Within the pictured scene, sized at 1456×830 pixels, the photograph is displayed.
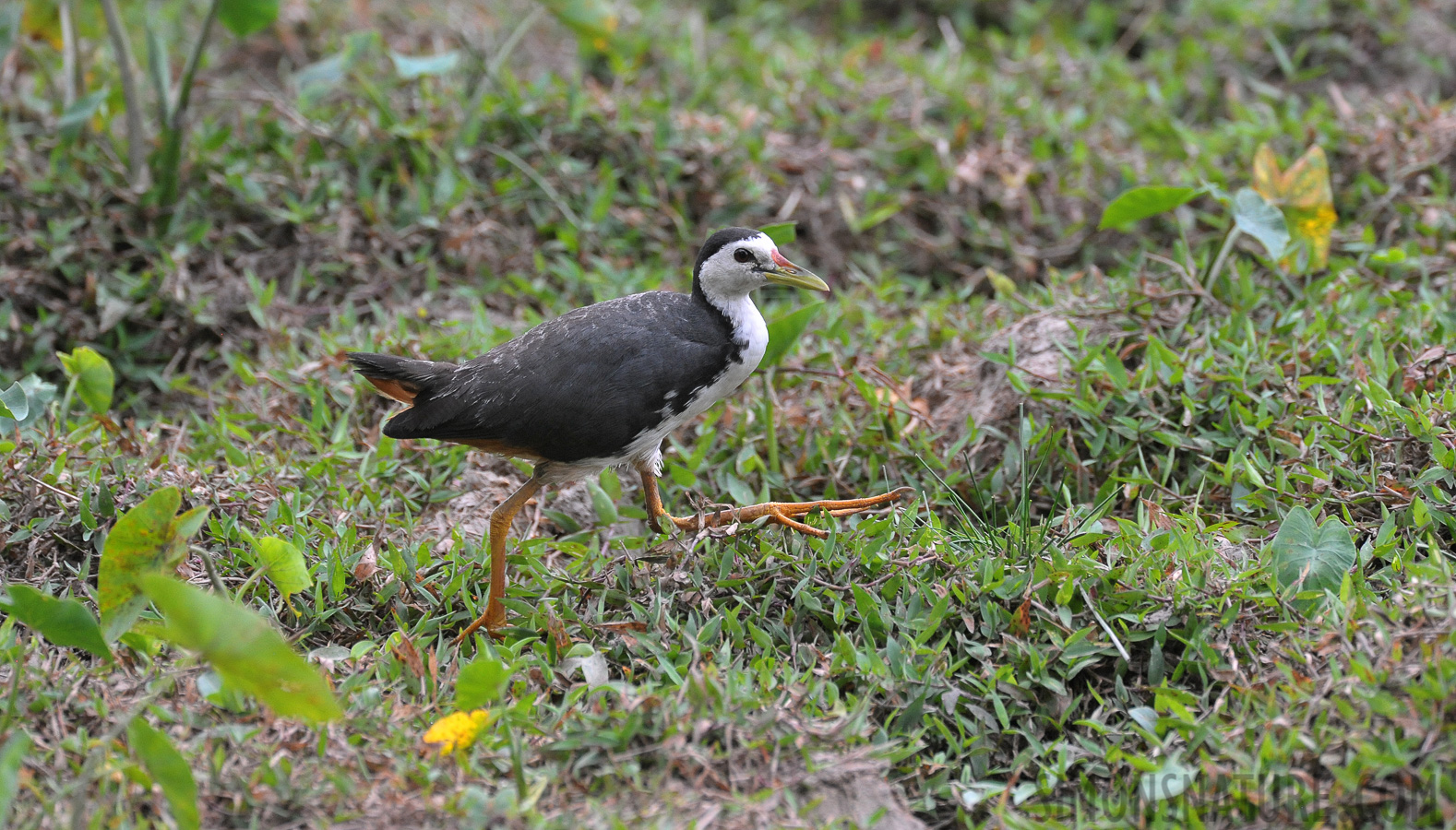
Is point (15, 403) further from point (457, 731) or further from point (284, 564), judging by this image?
point (457, 731)

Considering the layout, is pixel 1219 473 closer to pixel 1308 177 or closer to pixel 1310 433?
pixel 1310 433

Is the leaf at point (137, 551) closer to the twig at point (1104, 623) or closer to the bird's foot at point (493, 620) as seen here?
the bird's foot at point (493, 620)

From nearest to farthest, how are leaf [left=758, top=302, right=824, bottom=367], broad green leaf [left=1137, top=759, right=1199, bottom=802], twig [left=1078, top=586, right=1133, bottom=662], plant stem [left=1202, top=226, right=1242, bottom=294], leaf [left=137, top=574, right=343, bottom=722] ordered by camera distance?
leaf [left=137, top=574, right=343, bottom=722] → broad green leaf [left=1137, top=759, right=1199, bottom=802] → twig [left=1078, top=586, right=1133, bottom=662] → leaf [left=758, top=302, right=824, bottom=367] → plant stem [left=1202, top=226, right=1242, bottom=294]

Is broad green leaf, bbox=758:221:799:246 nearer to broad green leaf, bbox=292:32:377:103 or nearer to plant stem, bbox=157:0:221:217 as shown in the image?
broad green leaf, bbox=292:32:377:103

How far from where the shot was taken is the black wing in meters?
3.23

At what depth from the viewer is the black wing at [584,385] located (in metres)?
3.23

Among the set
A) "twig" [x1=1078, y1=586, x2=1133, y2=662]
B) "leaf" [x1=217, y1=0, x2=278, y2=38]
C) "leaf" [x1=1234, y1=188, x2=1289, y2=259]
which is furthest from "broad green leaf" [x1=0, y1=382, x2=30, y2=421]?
"leaf" [x1=1234, y1=188, x2=1289, y2=259]

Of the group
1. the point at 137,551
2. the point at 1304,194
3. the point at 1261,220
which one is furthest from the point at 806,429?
the point at 137,551

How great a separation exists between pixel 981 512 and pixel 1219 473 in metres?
0.76

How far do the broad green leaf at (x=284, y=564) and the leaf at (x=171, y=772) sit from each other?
75cm

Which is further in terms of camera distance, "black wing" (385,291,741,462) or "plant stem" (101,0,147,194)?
"plant stem" (101,0,147,194)

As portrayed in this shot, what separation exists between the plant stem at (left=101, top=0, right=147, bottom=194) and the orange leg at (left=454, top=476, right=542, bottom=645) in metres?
2.73

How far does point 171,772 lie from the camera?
2395mm

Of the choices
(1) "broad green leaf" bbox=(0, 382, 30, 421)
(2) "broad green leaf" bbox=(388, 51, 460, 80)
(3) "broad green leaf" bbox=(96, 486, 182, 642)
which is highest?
(2) "broad green leaf" bbox=(388, 51, 460, 80)
